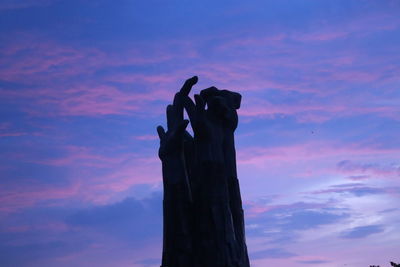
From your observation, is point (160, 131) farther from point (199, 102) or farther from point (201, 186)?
point (201, 186)

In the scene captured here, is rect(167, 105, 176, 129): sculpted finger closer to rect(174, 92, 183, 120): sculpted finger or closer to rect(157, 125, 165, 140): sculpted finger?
rect(174, 92, 183, 120): sculpted finger

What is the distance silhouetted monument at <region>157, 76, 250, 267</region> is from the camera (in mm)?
20125

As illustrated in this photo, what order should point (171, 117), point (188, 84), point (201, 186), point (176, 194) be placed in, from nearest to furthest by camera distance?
point (176, 194) < point (201, 186) < point (188, 84) < point (171, 117)

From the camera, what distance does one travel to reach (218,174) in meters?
20.8

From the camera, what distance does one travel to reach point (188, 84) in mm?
21344

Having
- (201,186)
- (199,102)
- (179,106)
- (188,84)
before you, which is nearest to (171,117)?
(179,106)

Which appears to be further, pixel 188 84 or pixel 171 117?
pixel 171 117

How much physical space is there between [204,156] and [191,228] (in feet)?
7.54

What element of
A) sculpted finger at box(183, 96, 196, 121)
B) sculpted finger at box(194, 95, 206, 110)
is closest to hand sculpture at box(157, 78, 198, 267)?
sculpted finger at box(183, 96, 196, 121)

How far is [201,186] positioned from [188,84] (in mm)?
3321

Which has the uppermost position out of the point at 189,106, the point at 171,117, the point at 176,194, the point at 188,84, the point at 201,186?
the point at 188,84

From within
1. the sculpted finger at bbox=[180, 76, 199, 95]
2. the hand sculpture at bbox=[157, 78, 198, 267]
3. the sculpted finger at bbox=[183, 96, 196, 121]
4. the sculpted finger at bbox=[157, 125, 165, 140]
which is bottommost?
the hand sculpture at bbox=[157, 78, 198, 267]

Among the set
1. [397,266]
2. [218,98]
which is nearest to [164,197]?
[218,98]

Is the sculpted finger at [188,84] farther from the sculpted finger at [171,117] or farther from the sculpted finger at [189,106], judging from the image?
the sculpted finger at [171,117]
